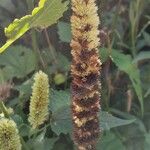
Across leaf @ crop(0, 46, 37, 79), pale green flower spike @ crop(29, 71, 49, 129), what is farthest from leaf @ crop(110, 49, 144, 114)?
pale green flower spike @ crop(29, 71, 49, 129)

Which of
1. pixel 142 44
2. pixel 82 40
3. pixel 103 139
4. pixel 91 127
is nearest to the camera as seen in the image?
pixel 82 40

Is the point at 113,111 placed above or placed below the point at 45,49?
below

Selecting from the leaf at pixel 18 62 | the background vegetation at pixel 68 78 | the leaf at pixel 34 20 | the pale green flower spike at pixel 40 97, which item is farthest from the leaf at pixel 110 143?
the leaf at pixel 34 20

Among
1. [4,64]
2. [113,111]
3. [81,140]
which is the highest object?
[4,64]

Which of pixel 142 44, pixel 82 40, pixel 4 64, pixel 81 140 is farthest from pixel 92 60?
pixel 142 44

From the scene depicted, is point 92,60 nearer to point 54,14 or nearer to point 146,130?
point 54,14

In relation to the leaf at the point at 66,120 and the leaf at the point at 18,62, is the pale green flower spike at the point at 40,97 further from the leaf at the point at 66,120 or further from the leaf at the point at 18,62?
the leaf at the point at 18,62

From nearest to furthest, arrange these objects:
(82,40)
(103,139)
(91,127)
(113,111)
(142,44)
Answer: (82,40), (91,127), (103,139), (113,111), (142,44)
